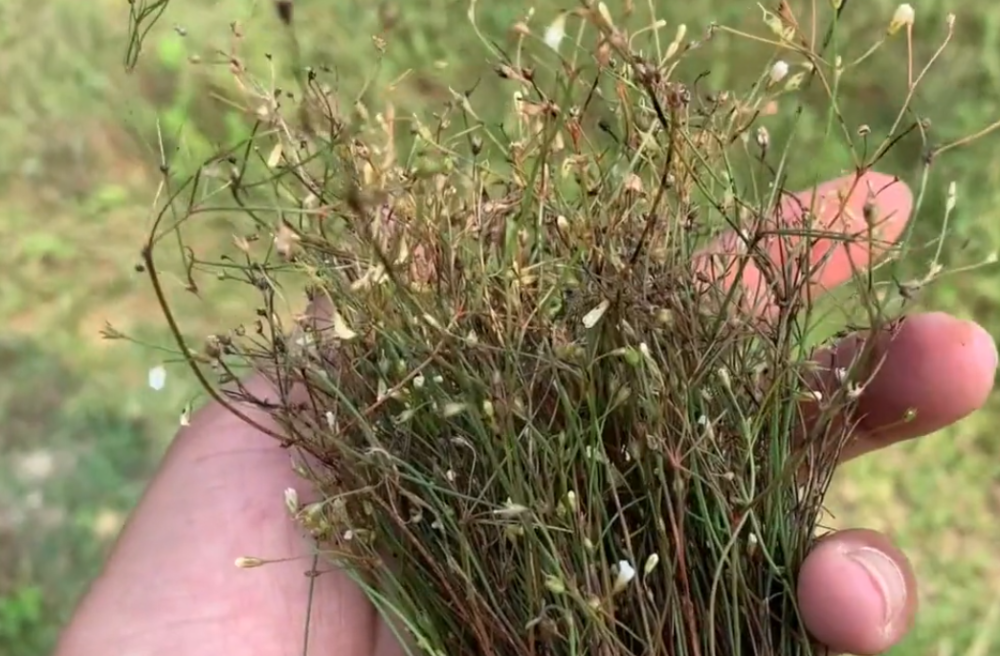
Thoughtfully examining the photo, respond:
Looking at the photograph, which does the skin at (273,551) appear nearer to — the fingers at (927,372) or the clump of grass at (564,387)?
the fingers at (927,372)

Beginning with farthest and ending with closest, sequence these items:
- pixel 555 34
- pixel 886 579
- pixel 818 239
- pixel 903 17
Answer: pixel 886 579 < pixel 818 239 < pixel 903 17 < pixel 555 34

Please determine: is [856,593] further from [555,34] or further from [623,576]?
[555,34]

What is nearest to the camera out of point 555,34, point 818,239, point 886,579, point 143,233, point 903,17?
point 555,34

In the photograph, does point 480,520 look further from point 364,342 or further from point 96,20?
point 96,20

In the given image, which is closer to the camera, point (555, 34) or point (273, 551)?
point (555, 34)

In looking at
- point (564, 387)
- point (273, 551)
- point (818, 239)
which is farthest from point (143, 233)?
point (818, 239)

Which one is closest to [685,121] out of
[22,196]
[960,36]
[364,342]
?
[364,342]
